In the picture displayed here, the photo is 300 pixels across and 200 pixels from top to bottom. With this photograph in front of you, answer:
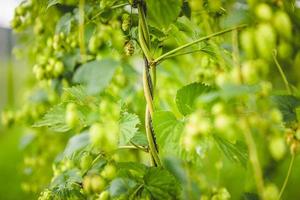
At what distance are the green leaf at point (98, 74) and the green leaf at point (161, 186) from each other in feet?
0.83

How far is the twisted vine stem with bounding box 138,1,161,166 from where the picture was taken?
0.76 meters

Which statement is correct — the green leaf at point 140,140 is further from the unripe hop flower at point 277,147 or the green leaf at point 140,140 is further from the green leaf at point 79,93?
the unripe hop flower at point 277,147

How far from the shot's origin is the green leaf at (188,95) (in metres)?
0.79

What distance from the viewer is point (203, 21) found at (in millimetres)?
1109

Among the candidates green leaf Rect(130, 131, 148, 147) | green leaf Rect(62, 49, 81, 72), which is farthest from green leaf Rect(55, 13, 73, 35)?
green leaf Rect(130, 131, 148, 147)

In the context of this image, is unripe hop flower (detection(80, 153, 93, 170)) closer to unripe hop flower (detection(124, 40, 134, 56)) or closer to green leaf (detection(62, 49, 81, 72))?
unripe hop flower (detection(124, 40, 134, 56))

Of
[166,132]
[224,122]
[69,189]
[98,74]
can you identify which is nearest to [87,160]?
[69,189]

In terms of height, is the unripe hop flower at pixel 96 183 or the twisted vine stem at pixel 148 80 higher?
the twisted vine stem at pixel 148 80

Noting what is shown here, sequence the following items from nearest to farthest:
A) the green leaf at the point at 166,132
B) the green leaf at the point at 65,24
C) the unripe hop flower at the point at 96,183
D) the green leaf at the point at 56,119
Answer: the unripe hop flower at the point at 96,183
the green leaf at the point at 166,132
the green leaf at the point at 56,119
the green leaf at the point at 65,24

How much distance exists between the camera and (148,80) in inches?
31.5

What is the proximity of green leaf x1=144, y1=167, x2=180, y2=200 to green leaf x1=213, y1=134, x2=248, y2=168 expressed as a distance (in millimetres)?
109

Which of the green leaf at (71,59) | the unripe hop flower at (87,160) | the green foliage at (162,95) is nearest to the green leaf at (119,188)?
the green foliage at (162,95)

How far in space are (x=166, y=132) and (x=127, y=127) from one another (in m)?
0.07

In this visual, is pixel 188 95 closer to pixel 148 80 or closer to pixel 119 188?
pixel 148 80
